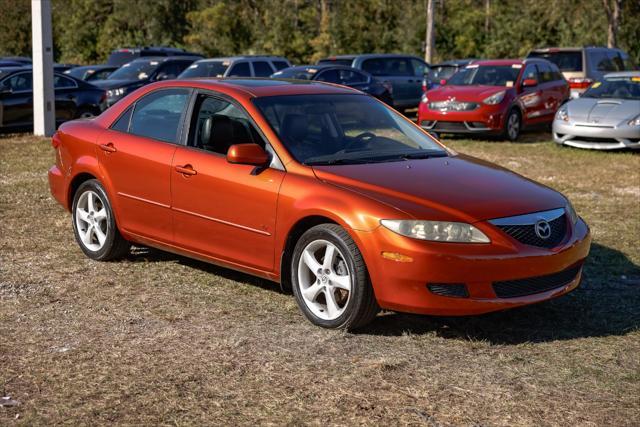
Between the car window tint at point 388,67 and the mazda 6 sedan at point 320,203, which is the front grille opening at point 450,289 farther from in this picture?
the car window tint at point 388,67

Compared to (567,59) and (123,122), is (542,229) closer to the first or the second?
(123,122)

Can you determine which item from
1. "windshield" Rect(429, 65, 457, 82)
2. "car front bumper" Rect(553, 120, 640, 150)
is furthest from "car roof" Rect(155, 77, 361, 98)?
"windshield" Rect(429, 65, 457, 82)

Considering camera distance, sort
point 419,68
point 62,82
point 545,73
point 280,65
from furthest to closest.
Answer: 1. point 419,68
2. point 280,65
3. point 545,73
4. point 62,82

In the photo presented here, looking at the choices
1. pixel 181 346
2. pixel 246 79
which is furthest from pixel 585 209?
pixel 181 346

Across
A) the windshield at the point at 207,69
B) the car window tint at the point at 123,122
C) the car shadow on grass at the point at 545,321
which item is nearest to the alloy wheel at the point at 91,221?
the car window tint at the point at 123,122

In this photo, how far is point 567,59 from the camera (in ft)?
72.3

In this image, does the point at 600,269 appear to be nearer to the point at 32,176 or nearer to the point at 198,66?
the point at 32,176

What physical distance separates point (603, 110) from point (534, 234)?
11.1 meters

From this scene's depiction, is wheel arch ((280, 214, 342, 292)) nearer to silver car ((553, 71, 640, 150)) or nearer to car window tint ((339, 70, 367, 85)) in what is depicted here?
silver car ((553, 71, 640, 150))

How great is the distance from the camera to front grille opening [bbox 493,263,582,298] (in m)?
5.69

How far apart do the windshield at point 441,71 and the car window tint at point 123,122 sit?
1834cm

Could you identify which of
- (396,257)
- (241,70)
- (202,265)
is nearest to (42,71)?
(241,70)

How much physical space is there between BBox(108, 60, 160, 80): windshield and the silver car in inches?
415

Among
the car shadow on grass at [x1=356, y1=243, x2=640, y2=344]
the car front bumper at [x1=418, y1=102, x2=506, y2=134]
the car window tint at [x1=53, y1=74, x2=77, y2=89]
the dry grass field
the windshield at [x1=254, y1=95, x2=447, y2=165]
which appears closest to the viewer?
the dry grass field
